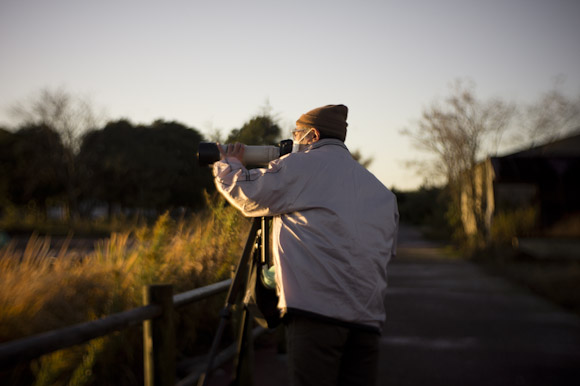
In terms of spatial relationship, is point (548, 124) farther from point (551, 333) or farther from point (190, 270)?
point (190, 270)

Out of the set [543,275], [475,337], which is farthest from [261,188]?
[543,275]

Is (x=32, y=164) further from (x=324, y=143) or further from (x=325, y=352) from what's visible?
(x=325, y=352)

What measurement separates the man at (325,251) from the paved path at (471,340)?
102 inches

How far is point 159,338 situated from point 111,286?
1.76 meters

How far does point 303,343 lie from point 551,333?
18.7ft

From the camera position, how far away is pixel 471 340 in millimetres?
6285

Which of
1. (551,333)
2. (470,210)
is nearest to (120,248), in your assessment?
(551,333)

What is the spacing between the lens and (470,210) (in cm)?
1856

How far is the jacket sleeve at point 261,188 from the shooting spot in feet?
7.14

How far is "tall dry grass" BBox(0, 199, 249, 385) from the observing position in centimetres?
372

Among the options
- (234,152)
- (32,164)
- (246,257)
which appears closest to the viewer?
(234,152)

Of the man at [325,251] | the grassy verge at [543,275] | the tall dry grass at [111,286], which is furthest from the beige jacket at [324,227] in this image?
the grassy verge at [543,275]

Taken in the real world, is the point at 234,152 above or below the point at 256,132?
below

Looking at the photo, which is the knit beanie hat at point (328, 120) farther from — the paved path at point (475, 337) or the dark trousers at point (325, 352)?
the paved path at point (475, 337)
